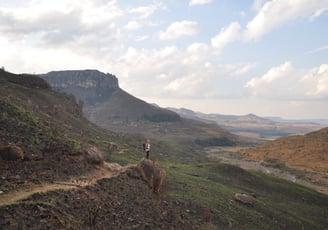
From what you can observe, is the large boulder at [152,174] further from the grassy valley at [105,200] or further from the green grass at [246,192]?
the green grass at [246,192]

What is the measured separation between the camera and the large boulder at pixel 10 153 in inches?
731

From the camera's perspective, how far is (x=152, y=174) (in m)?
25.2

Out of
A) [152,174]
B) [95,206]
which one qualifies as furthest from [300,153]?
[95,206]

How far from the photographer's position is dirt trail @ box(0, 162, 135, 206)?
49.2 ft

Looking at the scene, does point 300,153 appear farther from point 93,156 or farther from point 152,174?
point 93,156

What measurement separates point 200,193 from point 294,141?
7307 cm

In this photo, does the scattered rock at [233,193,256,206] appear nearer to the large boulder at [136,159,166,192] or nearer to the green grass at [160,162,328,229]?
the green grass at [160,162,328,229]

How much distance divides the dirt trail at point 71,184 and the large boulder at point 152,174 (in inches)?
54.0

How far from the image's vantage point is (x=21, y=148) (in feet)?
66.0

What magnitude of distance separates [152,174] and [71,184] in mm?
7834

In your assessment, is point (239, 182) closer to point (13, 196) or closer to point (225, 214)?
point (225, 214)

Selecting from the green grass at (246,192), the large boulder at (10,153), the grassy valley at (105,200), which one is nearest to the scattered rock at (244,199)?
the grassy valley at (105,200)

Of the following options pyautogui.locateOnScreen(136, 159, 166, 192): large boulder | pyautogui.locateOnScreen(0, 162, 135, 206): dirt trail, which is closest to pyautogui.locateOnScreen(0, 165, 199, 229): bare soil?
pyautogui.locateOnScreen(0, 162, 135, 206): dirt trail

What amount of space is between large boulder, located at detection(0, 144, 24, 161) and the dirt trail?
2.71m
